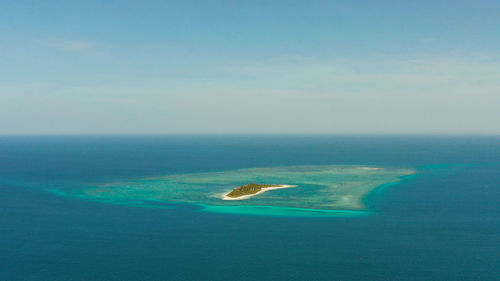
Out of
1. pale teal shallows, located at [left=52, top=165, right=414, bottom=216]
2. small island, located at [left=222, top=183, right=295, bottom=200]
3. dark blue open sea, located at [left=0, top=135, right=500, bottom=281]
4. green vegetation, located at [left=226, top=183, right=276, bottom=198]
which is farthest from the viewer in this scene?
green vegetation, located at [left=226, top=183, right=276, bottom=198]

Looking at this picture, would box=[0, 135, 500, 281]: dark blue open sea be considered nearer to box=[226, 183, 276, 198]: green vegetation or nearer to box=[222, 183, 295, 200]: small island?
box=[222, 183, 295, 200]: small island

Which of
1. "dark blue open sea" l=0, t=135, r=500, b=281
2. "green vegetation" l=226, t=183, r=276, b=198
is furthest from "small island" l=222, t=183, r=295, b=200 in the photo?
"dark blue open sea" l=0, t=135, r=500, b=281

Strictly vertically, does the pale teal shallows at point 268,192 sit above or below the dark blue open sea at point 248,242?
above

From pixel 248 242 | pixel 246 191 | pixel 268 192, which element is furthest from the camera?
pixel 268 192

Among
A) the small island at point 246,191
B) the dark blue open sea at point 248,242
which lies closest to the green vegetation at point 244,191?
the small island at point 246,191

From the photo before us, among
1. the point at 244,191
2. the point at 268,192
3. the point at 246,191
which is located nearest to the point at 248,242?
the point at 244,191

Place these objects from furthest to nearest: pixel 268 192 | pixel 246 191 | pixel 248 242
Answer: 1. pixel 268 192
2. pixel 246 191
3. pixel 248 242

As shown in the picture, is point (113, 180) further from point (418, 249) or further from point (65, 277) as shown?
point (418, 249)

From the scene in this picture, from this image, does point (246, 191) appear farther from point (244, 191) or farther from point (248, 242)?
point (248, 242)

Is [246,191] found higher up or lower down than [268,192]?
higher up

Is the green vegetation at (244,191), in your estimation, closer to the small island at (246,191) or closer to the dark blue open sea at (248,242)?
the small island at (246,191)

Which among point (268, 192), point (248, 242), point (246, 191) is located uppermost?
point (246, 191)
